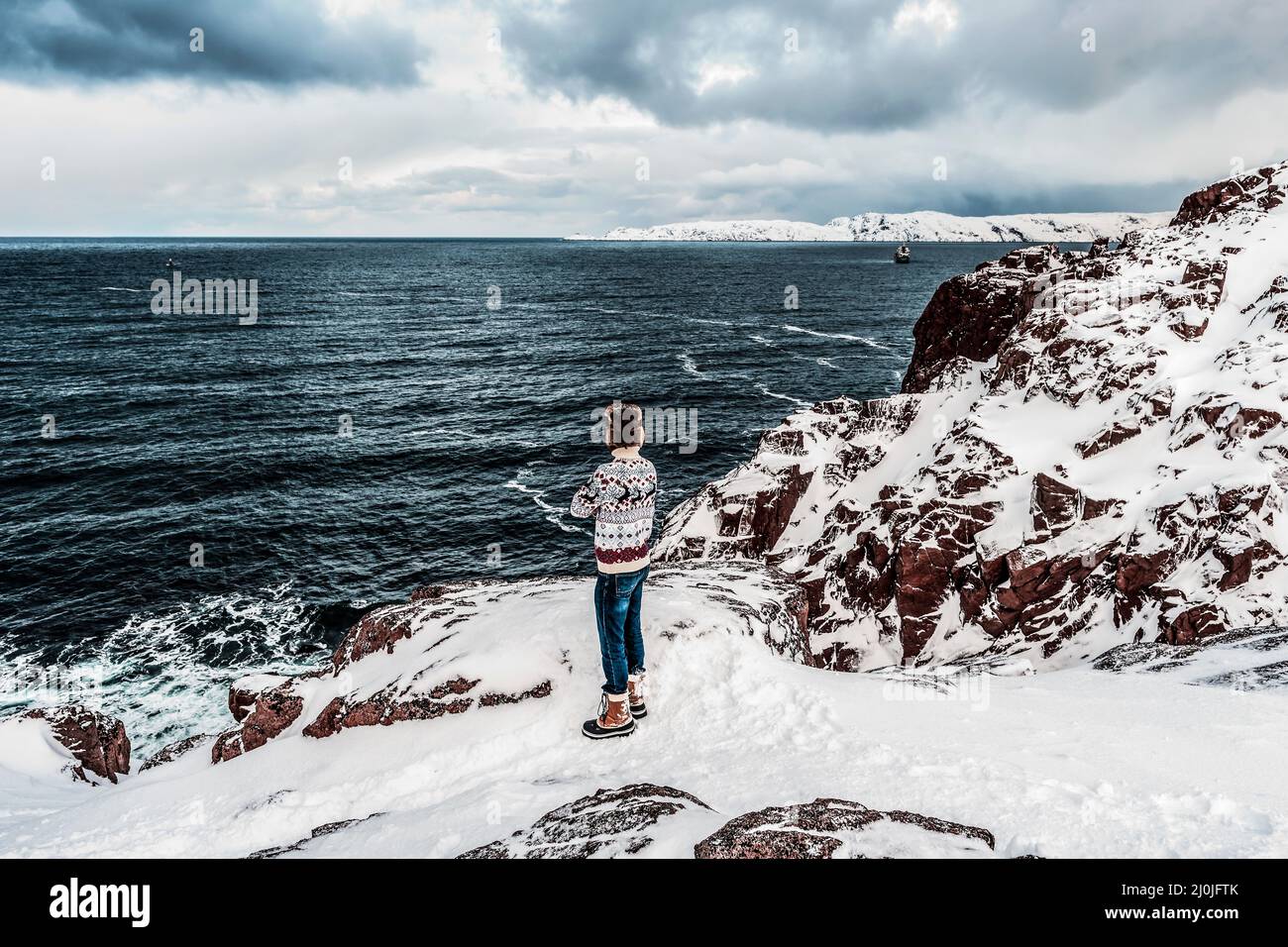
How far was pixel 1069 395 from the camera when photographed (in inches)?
826

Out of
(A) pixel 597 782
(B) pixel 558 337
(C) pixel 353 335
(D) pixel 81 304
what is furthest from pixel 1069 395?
(D) pixel 81 304

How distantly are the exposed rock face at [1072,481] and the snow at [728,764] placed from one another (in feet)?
14.5

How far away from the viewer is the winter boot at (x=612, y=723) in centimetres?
880

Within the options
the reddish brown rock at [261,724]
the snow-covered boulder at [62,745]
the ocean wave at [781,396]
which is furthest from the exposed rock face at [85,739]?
the ocean wave at [781,396]

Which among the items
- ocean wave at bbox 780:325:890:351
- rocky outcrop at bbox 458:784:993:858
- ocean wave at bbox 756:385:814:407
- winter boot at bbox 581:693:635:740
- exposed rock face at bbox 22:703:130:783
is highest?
ocean wave at bbox 780:325:890:351

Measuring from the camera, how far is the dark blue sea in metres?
25.3

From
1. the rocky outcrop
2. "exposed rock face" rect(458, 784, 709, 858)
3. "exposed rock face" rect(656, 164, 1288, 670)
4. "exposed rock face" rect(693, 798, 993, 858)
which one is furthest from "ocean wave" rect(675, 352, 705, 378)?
"exposed rock face" rect(693, 798, 993, 858)

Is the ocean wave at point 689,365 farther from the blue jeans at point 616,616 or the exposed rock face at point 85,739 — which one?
the blue jeans at point 616,616

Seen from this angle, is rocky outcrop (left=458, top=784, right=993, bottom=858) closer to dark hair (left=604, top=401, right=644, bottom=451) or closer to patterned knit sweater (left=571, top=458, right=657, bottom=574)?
patterned knit sweater (left=571, top=458, right=657, bottom=574)

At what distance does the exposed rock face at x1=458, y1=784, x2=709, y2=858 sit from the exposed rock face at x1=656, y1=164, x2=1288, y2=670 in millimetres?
7172

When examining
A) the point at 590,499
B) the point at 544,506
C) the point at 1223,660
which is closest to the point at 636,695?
the point at 590,499

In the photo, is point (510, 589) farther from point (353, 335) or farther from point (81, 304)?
point (81, 304)

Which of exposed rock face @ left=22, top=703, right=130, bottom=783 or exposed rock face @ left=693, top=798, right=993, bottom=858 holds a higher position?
exposed rock face @ left=693, top=798, right=993, bottom=858
